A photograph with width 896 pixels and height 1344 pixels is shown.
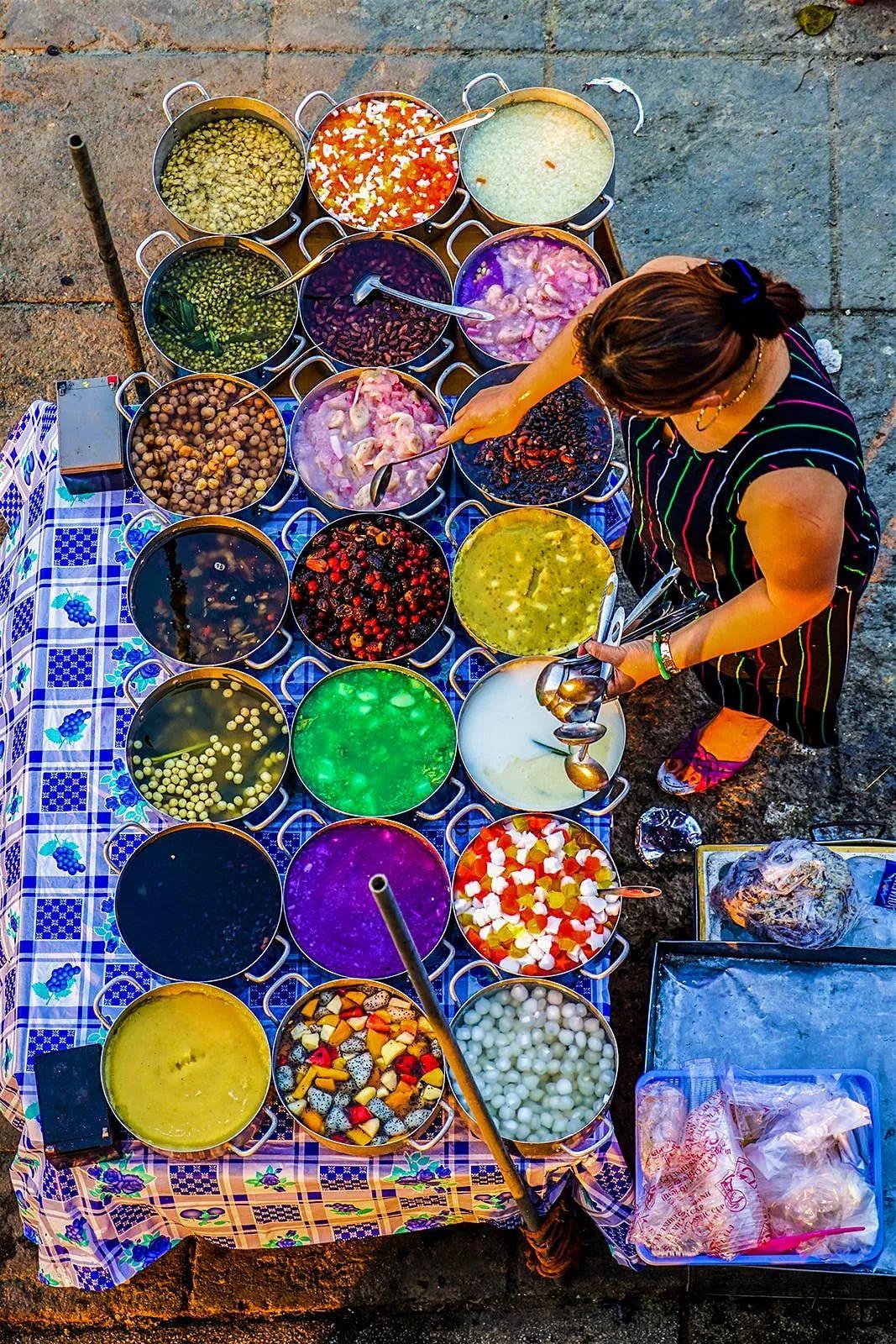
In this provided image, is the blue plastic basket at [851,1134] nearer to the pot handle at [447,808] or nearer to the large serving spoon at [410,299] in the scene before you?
the pot handle at [447,808]

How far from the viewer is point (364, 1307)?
10.6 feet

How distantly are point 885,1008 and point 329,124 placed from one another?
3.05 metres

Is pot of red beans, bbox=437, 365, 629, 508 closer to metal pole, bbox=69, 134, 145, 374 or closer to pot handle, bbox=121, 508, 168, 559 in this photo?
pot handle, bbox=121, 508, 168, 559

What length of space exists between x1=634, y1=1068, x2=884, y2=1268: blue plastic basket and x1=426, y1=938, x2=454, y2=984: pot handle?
0.52 m

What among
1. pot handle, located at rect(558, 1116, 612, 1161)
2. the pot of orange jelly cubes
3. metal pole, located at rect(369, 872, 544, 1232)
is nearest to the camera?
metal pole, located at rect(369, 872, 544, 1232)

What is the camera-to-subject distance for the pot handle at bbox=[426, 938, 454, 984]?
2.62 metres

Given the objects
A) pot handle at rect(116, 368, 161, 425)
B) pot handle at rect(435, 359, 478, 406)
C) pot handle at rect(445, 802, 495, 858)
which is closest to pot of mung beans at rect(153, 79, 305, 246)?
pot handle at rect(116, 368, 161, 425)

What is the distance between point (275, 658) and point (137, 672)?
1.21 ft

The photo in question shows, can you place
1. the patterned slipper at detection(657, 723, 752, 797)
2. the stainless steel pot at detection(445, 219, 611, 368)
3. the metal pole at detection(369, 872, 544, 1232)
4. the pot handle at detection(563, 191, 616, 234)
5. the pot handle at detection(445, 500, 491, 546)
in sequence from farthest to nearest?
the patterned slipper at detection(657, 723, 752, 797) → the pot handle at detection(563, 191, 616, 234) → the stainless steel pot at detection(445, 219, 611, 368) → the pot handle at detection(445, 500, 491, 546) → the metal pole at detection(369, 872, 544, 1232)

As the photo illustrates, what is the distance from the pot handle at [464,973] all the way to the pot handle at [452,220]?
2191 millimetres

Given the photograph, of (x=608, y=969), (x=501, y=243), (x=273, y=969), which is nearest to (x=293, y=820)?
(x=273, y=969)

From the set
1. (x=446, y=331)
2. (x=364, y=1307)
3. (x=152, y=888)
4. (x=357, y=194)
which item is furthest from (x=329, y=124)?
(x=364, y=1307)

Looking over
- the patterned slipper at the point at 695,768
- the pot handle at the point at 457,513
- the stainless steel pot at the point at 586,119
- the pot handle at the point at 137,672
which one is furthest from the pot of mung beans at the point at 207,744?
the stainless steel pot at the point at 586,119

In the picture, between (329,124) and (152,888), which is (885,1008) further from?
(329,124)
